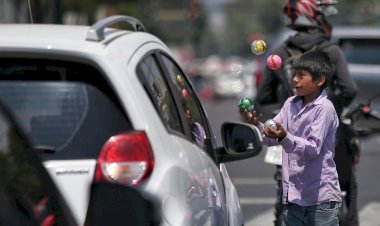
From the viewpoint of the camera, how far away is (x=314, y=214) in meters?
6.25

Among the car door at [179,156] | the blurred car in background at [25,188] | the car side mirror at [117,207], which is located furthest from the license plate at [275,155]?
the blurred car in background at [25,188]

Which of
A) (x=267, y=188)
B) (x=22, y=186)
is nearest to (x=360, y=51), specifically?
(x=267, y=188)

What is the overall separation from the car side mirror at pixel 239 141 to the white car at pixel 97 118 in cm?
68

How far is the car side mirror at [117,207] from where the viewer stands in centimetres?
413

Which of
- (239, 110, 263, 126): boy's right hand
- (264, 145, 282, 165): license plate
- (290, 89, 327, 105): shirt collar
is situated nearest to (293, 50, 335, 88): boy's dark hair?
(290, 89, 327, 105): shirt collar

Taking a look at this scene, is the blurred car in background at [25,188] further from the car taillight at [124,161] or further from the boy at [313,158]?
the boy at [313,158]

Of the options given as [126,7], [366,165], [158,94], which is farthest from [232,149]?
[126,7]

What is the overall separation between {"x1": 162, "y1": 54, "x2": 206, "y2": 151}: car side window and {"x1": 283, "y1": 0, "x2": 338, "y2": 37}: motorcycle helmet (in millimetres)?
2576

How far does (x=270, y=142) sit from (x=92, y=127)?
1897mm

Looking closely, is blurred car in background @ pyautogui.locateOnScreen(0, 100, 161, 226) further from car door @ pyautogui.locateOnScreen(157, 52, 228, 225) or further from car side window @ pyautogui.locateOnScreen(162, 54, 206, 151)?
car side window @ pyautogui.locateOnScreen(162, 54, 206, 151)

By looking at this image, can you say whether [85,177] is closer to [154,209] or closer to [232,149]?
[154,209]

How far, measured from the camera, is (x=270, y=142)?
20.8 ft

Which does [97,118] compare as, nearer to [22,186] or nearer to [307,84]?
[22,186]

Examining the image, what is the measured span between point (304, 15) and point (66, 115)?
4143mm
